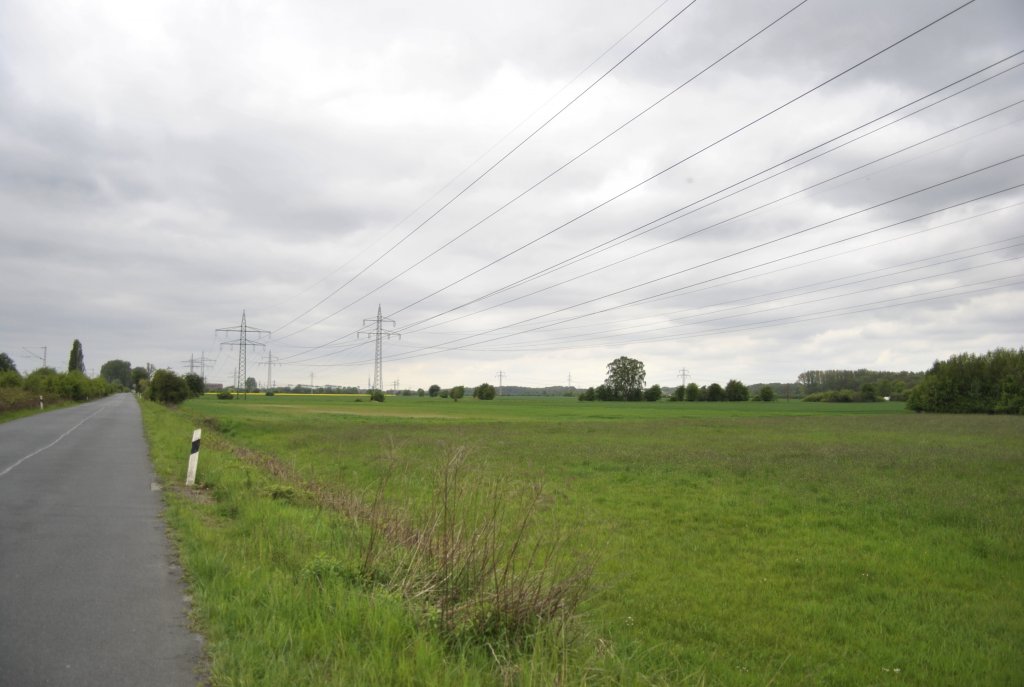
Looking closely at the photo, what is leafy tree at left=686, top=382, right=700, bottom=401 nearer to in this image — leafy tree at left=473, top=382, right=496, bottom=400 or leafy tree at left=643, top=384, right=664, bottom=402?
leafy tree at left=643, top=384, right=664, bottom=402

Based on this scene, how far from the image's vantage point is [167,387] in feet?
253

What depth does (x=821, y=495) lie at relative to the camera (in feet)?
50.2

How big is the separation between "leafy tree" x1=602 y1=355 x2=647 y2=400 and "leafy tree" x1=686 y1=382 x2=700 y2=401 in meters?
10.8

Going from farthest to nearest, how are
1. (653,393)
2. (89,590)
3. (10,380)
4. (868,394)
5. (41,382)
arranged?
(653,393)
(868,394)
(41,382)
(10,380)
(89,590)

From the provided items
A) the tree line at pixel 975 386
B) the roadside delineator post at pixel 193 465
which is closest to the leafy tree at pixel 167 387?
the roadside delineator post at pixel 193 465

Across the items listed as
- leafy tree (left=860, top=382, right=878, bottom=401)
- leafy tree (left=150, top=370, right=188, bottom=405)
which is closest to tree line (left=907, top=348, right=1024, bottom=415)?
leafy tree (left=860, top=382, right=878, bottom=401)

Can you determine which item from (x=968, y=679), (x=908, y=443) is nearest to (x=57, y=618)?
(x=968, y=679)

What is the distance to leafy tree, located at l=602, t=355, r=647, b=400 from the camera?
143 meters

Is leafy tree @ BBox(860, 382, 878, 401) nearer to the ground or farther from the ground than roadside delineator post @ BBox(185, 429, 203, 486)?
farther from the ground

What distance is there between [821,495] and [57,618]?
48.1 feet

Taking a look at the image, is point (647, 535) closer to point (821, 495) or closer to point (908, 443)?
point (821, 495)

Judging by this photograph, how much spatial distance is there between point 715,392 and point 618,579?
12398 centimetres

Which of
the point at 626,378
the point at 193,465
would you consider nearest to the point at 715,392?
the point at 626,378

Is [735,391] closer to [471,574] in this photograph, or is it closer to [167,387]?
[167,387]
